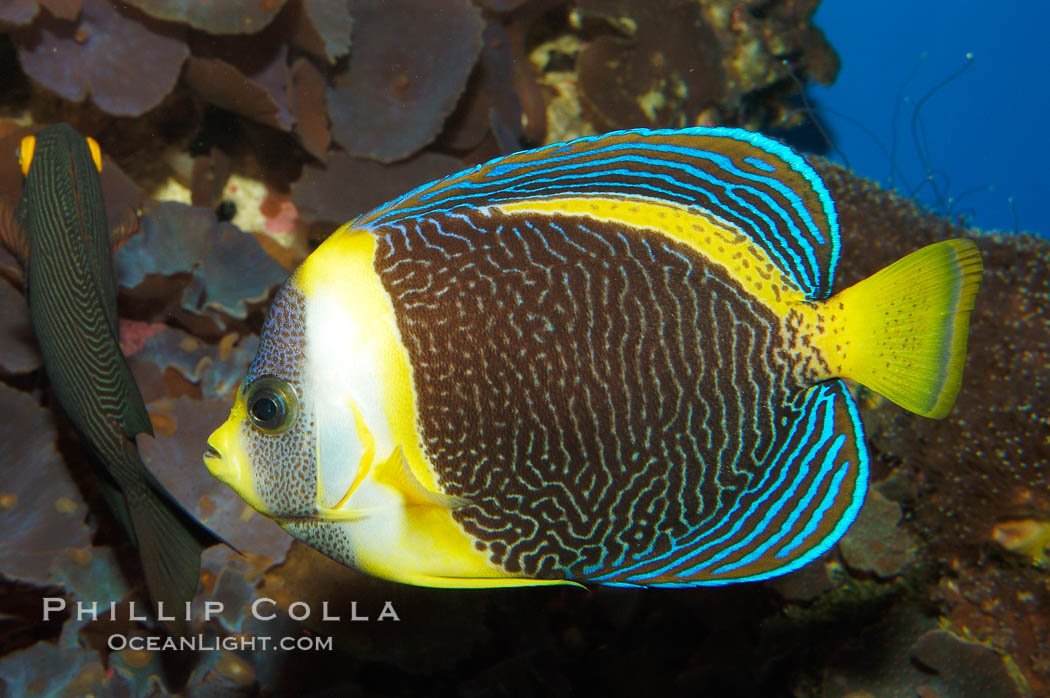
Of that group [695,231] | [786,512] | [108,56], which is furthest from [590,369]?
[108,56]

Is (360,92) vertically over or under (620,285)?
over

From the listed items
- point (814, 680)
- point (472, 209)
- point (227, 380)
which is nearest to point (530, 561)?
point (472, 209)

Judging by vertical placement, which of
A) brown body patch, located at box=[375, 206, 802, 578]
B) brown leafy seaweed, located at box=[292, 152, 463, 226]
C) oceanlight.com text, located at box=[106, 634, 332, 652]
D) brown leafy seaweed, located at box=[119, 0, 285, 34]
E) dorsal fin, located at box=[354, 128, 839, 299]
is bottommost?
oceanlight.com text, located at box=[106, 634, 332, 652]

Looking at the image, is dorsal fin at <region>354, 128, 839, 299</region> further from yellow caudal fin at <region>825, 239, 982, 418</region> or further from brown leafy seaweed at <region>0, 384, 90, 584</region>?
brown leafy seaweed at <region>0, 384, 90, 584</region>

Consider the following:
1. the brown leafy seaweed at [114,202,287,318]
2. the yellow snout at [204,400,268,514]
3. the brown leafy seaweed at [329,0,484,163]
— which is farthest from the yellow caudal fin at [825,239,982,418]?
the brown leafy seaweed at [329,0,484,163]

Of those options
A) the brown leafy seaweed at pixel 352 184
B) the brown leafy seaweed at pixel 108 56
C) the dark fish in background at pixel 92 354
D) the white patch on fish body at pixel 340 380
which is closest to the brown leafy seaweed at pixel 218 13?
the brown leafy seaweed at pixel 108 56

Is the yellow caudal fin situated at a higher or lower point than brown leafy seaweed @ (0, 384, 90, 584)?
higher

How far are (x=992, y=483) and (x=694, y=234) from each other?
1941 mm

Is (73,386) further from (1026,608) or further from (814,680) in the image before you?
(1026,608)

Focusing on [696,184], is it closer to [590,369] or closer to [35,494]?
[590,369]

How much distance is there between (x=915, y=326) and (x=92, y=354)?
1.63m

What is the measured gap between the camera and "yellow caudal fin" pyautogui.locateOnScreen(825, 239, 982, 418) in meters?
1.02

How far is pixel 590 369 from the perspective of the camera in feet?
3.42

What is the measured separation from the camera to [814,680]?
2.28m
